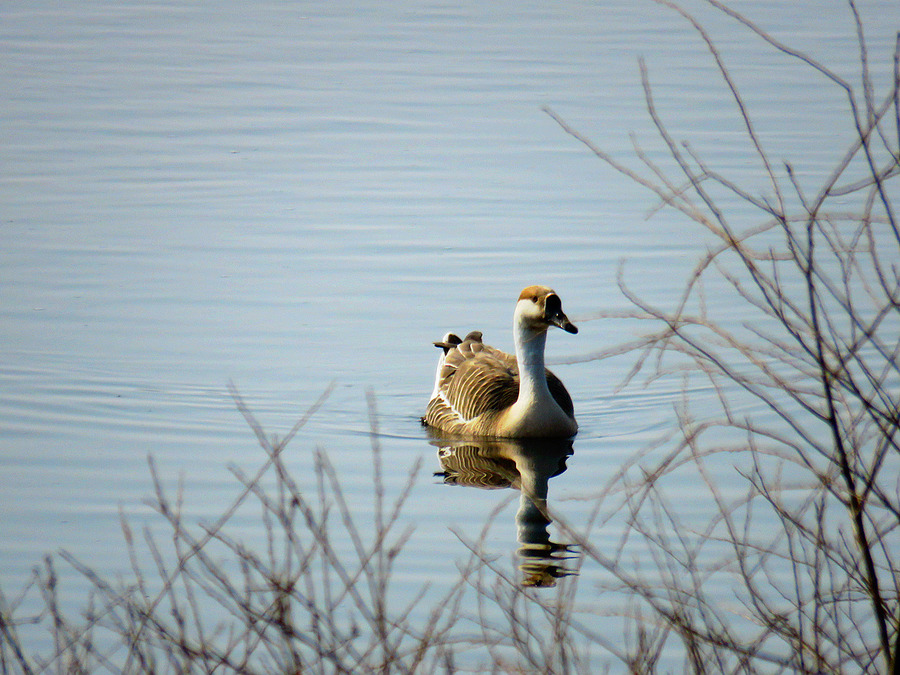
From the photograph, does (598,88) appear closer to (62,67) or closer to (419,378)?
(62,67)

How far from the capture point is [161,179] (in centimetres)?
1784

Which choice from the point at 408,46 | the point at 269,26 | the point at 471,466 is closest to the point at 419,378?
the point at 471,466

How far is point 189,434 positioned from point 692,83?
55.5ft

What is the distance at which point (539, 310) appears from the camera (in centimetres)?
988

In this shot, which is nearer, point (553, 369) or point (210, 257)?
point (553, 369)

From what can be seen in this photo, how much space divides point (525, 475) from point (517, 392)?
165 cm

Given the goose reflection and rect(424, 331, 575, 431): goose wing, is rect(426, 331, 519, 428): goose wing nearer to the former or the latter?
rect(424, 331, 575, 431): goose wing

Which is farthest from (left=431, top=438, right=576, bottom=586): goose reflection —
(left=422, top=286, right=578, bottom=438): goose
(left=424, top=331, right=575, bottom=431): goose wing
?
(left=424, top=331, right=575, bottom=431): goose wing

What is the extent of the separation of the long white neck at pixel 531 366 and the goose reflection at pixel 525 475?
0.35 meters

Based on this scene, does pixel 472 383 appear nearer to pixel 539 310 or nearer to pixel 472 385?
pixel 472 385

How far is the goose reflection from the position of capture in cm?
715

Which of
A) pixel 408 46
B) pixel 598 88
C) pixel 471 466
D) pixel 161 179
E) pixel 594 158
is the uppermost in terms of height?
pixel 408 46

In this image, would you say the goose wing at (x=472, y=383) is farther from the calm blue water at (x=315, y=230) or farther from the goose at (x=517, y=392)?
the calm blue water at (x=315, y=230)

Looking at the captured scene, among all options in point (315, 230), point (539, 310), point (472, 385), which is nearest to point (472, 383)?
point (472, 385)
